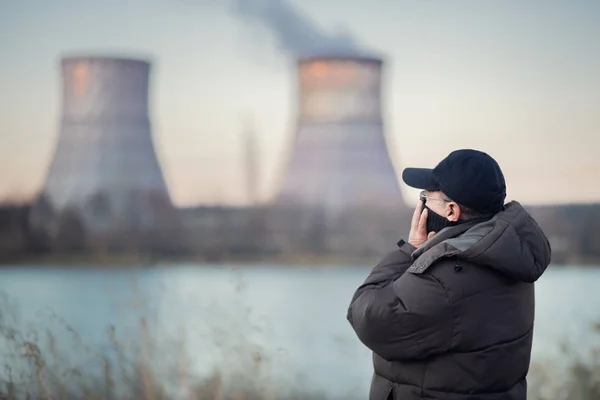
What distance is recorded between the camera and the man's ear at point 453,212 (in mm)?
1121

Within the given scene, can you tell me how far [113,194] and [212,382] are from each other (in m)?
12.1

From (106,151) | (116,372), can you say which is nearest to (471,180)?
(116,372)

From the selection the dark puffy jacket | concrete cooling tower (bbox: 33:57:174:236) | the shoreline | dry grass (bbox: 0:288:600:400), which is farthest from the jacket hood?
the shoreline

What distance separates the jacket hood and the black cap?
3cm

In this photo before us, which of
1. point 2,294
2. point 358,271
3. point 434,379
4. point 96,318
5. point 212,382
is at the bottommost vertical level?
point 358,271

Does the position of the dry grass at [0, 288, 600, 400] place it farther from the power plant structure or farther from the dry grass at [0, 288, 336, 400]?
the power plant structure

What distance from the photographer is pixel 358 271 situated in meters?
14.6

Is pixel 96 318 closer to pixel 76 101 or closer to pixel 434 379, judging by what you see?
pixel 76 101

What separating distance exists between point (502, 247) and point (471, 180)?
11 centimetres

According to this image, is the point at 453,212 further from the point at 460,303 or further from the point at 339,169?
the point at 339,169

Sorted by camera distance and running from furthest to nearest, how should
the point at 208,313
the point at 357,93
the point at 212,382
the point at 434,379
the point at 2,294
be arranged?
the point at 357,93
the point at 208,313
the point at 212,382
the point at 2,294
the point at 434,379

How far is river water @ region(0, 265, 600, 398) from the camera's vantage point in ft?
8.26

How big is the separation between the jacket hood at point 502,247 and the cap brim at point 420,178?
8cm

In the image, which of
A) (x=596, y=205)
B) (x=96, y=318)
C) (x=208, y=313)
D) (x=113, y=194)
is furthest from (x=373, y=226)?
(x=208, y=313)
